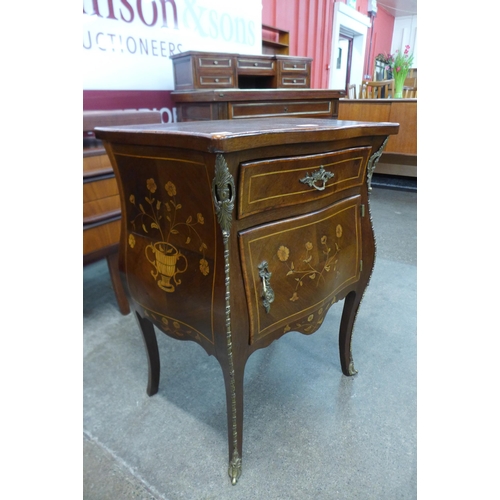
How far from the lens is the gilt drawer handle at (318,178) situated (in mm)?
937

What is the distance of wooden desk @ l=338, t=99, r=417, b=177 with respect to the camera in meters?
3.96

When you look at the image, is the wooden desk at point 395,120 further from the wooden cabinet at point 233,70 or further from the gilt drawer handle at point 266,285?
the gilt drawer handle at point 266,285

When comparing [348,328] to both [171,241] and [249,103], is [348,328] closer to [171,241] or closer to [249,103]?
[171,241]

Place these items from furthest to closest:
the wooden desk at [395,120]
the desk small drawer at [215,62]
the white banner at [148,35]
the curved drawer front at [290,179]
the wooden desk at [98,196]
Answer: the wooden desk at [395,120] < the desk small drawer at [215,62] < the white banner at [148,35] < the wooden desk at [98,196] < the curved drawer front at [290,179]

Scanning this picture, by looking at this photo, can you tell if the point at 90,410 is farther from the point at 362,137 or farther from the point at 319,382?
the point at 362,137

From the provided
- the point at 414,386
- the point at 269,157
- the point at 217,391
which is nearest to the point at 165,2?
→ the point at 269,157

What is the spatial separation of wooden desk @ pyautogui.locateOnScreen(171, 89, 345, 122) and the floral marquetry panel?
5.05ft

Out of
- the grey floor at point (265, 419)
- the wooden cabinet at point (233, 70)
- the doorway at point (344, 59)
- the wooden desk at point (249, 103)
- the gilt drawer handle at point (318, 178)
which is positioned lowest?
the grey floor at point (265, 419)

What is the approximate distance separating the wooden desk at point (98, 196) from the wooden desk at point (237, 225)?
574mm

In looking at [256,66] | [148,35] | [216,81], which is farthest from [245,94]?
[148,35]

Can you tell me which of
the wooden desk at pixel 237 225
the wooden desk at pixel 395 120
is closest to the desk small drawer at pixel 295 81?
the wooden desk at pixel 395 120

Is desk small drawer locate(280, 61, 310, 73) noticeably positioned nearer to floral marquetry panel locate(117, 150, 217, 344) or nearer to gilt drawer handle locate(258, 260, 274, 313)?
floral marquetry panel locate(117, 150, 217, 344)

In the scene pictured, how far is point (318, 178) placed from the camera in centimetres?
Result: 96
